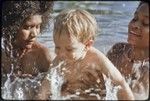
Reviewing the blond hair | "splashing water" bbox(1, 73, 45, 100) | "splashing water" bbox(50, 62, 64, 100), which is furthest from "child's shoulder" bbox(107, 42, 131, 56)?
"splashing water" bbox(1, 73, 45, 100)

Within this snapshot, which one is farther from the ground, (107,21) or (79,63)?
(107,21)

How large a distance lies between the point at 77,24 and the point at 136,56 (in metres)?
0.29

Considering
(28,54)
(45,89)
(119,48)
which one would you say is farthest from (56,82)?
(119,48)

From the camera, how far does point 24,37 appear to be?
220 centimetres

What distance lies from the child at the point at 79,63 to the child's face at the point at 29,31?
0.26ft

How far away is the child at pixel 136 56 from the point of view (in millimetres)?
2164

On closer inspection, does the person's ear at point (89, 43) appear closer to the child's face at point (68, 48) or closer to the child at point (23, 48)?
the child's face at point (68, 48)

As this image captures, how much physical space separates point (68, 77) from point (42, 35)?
0.20m

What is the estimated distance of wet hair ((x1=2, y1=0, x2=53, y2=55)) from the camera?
216 centimetres

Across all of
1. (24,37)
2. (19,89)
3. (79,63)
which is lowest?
(19,89)

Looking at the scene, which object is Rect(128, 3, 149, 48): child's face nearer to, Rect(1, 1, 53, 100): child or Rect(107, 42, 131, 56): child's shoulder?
Rect(107, 42, 131, 56): child's shoulder

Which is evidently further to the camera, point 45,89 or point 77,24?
point 45,89

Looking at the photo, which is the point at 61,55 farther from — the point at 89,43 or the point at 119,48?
the point at 119,48

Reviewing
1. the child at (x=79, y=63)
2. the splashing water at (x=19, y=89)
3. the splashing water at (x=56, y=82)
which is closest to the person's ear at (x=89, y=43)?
the child at (x=79, y=63)
